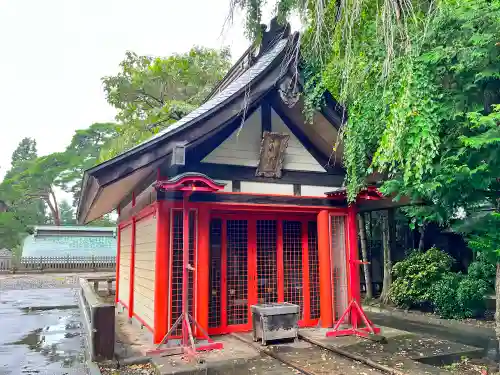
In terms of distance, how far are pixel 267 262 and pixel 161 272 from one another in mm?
2334

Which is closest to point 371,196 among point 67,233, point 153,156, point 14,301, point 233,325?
point 233,325

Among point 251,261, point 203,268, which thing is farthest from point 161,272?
point 251,261

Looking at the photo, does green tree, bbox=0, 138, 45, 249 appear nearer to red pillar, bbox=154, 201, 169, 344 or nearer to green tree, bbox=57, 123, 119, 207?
green tree, bbox=57, 123, 119, 207

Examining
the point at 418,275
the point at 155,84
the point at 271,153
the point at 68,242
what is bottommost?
the point at 418,275

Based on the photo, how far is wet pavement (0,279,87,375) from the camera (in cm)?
630

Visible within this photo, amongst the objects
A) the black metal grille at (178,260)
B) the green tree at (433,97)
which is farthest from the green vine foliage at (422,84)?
the black metal grille at (178,260)

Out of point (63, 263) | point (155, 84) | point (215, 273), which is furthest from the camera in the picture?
point (63, 263)

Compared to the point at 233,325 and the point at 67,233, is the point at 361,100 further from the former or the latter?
the point at 67,233

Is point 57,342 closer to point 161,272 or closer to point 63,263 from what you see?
point 161,272

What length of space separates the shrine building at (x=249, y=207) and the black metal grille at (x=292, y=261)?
0.02 m

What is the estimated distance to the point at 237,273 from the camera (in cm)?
777

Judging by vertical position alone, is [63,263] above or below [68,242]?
below

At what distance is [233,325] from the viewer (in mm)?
7617

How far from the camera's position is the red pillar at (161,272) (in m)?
6.52
